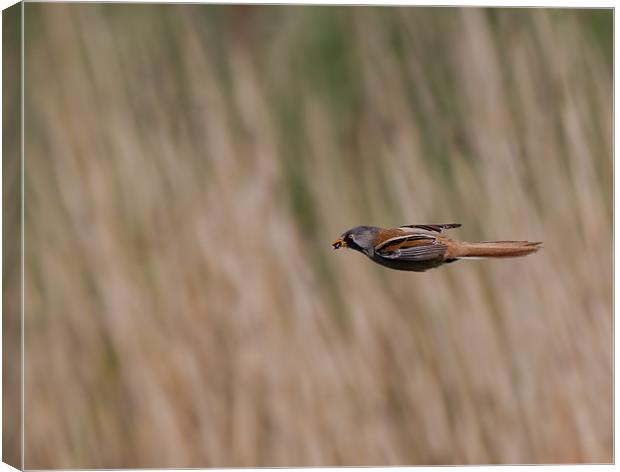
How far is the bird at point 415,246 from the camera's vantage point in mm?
3902

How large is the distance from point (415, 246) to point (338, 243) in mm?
282

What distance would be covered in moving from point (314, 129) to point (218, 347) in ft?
2.50

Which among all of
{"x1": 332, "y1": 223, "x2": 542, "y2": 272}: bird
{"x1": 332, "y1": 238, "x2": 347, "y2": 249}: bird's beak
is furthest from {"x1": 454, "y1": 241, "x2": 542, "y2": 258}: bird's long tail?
{"x1": 332, "y1": 238, "x2": 347, "y2": 249}: bird's beak

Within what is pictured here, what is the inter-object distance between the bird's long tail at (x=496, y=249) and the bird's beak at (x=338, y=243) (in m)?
0.35

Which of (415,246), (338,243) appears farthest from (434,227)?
(338,243)

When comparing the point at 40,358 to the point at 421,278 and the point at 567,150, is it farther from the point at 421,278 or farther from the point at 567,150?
the point at 567,150

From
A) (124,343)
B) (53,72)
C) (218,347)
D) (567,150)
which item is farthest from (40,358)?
(567,150)

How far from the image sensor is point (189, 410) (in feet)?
13.4

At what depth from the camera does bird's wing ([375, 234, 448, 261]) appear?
12.8 ft

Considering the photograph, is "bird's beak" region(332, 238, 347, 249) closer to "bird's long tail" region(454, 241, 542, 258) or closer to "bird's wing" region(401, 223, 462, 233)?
"bird's wing" region(401, 223, 462, 233)

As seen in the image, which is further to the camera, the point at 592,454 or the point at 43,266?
the point at 592,454

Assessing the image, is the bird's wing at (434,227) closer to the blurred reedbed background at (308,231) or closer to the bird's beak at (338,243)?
the blurred reedbed background at (308,231)

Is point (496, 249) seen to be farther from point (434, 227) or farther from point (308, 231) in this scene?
point (308, 231)

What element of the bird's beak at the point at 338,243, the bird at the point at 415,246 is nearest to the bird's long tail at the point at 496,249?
the bird at the point at 415,246
